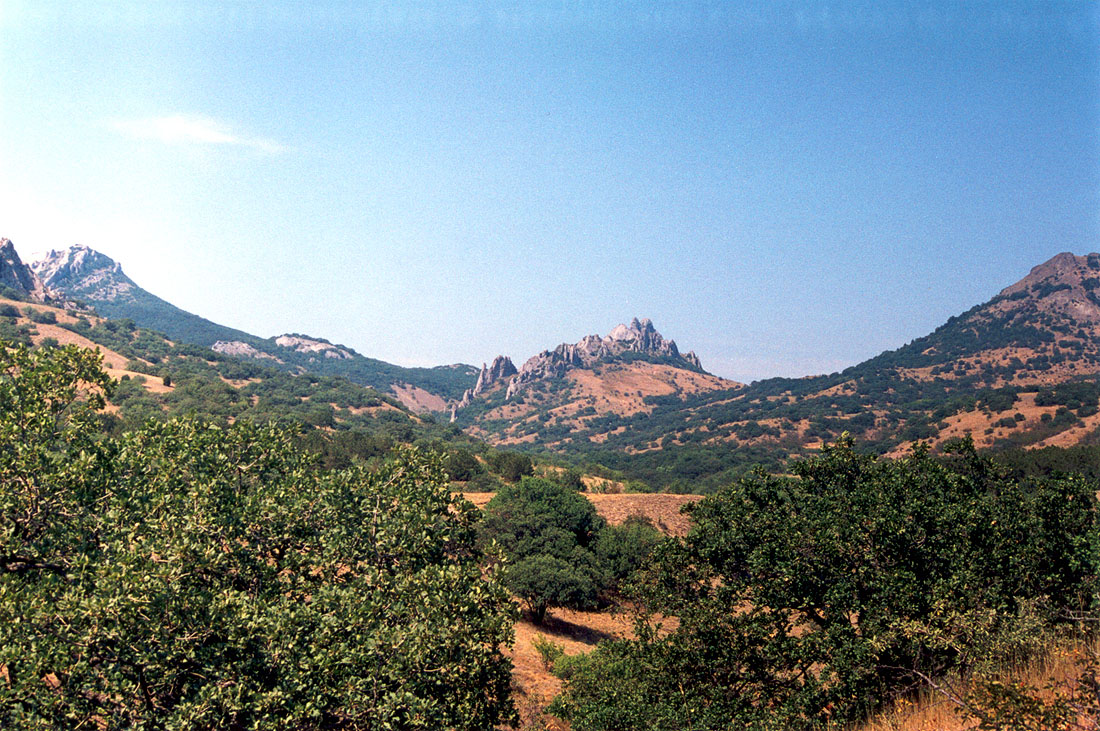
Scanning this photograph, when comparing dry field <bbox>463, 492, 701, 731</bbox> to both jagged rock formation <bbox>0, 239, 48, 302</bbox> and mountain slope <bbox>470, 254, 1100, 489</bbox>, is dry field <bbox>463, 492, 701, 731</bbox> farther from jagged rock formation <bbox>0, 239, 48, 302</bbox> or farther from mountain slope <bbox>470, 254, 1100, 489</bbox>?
jagged rock formation <bbox>0, 239, 48, 302</bbox>

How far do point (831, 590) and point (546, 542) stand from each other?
27.8 m

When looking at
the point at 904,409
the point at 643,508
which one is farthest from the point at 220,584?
the point at 904,409

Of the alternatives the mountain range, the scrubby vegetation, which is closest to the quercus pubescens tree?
the scrubby vegetation

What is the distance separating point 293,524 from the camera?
12.8 metres

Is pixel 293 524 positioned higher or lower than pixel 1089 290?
lower

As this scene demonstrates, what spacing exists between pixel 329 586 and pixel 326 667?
1.90 m

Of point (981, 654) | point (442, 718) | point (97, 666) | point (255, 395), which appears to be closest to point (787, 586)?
point (981, 654)

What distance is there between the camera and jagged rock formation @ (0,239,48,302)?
437 feet

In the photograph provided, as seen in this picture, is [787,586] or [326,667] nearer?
[326,667]

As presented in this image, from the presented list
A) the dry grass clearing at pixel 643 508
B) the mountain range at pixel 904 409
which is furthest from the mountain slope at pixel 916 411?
the dry grass clearing at pixel 643 508

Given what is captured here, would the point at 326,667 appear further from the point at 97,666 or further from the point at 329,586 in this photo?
the point at 97,666

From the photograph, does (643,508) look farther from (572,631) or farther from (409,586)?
(409,586)

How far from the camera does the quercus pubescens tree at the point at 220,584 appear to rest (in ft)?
31.8

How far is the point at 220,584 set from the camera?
11.8m
